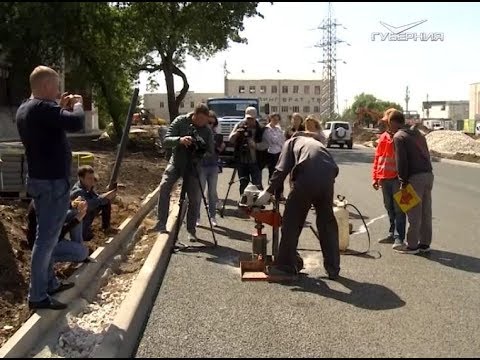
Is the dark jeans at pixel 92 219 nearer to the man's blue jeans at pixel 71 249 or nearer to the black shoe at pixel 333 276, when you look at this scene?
the man's blue jeans at pixel 71 249

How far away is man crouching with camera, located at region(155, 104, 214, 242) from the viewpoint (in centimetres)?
838

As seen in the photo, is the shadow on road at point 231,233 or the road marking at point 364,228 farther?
the road marking at point 364,228

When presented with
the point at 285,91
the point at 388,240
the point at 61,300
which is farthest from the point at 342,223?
the point at 285,91

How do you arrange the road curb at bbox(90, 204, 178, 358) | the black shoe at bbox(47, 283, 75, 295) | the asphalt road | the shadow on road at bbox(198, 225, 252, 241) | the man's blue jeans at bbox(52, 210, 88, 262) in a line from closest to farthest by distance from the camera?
the road curb at bbox(90, 204, 178, 358), the asphalt road, the black shoe at bbox(47, 283, 75, 295), the man's blue jeans at bbox(52, 210, 88, 262), the shadow on road at bbox(198, 225, 252, 241)

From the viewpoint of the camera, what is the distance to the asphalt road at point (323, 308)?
15.6 feet

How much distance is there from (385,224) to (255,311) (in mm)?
5420

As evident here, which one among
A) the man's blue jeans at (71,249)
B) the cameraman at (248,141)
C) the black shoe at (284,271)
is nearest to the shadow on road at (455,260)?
the black shoe at (284,271)

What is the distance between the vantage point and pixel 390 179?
A: 28.5 feet

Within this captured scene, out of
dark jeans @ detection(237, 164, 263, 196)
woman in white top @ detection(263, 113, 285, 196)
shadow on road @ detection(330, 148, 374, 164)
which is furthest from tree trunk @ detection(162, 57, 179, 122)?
dark jeans @ detection(237, 164, 263, 196)

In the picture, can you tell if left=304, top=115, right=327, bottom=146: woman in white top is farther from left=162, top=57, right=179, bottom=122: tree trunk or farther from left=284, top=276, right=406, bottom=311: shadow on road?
left=162, top=57, right=179, bottom=122: tree trunk

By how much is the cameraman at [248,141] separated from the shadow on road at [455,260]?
3737 millimetres

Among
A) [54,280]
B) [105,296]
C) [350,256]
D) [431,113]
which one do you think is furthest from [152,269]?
[431,113]

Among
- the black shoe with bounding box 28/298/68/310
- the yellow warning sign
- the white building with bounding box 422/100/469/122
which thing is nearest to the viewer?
the black shoe with bounding box 28/298/68/310

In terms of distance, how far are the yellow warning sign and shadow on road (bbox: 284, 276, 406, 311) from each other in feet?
5.51
